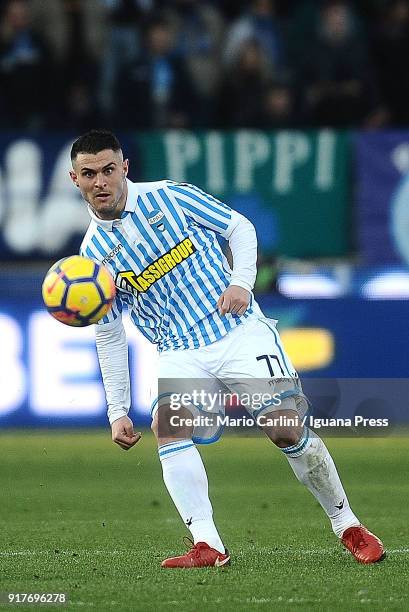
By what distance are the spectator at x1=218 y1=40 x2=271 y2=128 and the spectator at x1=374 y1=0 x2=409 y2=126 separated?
135cm

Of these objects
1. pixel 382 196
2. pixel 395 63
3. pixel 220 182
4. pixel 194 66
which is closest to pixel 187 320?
pixel 220 182

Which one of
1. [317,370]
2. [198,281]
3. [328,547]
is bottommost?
[317,370]

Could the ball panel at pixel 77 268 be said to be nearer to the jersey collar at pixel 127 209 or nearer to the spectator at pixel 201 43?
the jersey collar at pixel 127 209

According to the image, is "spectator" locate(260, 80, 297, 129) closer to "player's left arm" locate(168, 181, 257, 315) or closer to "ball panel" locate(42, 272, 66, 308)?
"player's left arm" locate(168, 181, 257, 315)

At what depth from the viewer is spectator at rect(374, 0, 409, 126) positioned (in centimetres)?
1506

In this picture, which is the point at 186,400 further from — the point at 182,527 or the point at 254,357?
the point at 182,527

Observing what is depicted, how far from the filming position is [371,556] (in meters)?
6.44

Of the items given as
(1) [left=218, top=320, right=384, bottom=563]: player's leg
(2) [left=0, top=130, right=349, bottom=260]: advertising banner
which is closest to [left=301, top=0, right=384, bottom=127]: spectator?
(2) [left=0, top=130, right=349, bottom=260]: advertising banner

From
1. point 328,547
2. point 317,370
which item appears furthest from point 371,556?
point 317,370

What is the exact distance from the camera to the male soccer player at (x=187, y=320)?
21.2 ft

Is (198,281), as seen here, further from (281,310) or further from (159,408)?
(281,310)

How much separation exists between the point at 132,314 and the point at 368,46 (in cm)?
899

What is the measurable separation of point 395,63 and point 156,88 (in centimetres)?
260

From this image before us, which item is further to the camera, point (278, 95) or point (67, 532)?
point (278, 95)
